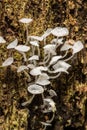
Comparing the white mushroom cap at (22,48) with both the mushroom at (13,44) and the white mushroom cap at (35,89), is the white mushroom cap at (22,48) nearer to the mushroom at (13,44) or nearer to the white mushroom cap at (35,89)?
the mushroom at (13,44)

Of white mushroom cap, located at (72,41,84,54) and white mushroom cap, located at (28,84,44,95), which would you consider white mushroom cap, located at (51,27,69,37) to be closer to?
white mushroom cap, located at (72,41,84,54)

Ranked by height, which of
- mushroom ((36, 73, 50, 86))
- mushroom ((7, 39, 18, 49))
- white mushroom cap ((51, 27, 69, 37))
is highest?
white mushroom cap ((51, 27, 69, 37))

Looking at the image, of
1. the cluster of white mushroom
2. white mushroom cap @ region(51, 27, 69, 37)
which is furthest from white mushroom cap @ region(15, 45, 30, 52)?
white mushroom cap @ region(51, 27, 69, 37)

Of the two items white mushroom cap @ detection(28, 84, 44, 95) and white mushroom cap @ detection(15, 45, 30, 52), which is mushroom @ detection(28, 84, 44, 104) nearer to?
white mushroom cap @ detection(28, 84, 44, 95)

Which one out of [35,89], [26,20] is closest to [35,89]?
[35,89]

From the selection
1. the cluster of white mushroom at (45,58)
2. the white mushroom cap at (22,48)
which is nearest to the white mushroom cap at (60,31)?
the cluster of white mushroom at (45,58)

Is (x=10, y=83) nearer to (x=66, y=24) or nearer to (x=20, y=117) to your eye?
(x=20, y=117)

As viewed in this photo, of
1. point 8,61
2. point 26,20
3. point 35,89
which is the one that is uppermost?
point 26,20

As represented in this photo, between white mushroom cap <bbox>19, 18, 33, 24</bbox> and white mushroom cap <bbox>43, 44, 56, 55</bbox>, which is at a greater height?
white mushroom cap <bbox>19, 18, 33, 24</bbox>

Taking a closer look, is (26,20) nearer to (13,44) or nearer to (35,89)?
(13,44)
